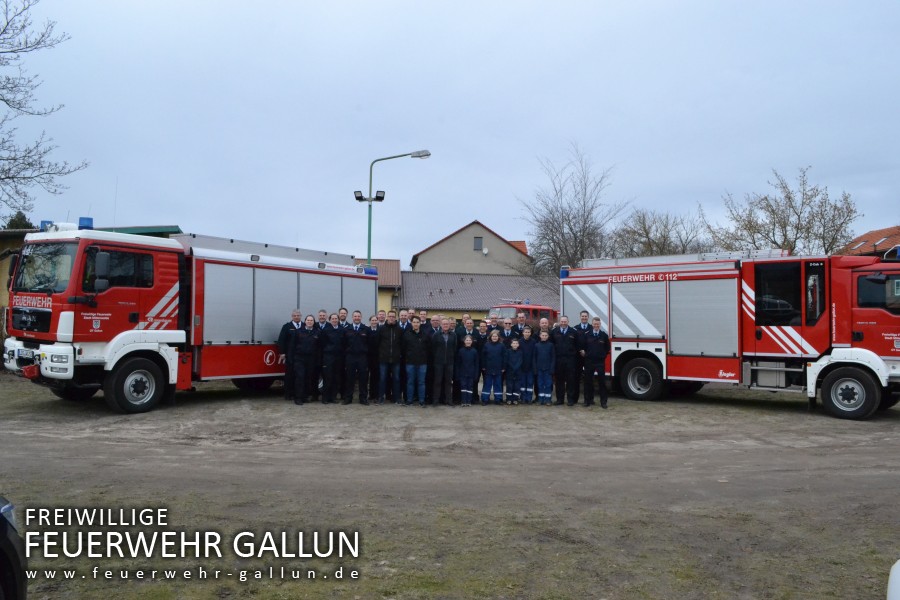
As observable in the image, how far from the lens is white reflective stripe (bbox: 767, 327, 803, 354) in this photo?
1316cm

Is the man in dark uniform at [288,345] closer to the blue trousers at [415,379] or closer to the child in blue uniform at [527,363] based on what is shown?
the blue trousers at [415,379]

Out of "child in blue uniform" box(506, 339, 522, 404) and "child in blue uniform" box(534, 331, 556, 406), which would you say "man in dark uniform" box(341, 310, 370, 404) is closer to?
"child in blue uniform" box(506, 339, 522, 404)

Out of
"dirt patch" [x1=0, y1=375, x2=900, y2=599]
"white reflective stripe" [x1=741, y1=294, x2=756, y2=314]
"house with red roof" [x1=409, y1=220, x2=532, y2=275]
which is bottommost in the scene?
"dirt patch" [x1=0, y1=375, x2=900, y2=599]

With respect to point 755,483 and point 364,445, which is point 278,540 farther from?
point 755,483

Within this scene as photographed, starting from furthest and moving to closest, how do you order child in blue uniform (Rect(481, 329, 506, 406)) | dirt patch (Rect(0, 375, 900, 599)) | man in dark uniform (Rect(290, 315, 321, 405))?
1. child in blue uniform (Rect(481, 329, 506, 406))
2. man in dark uniform (Rect(290, 315, 321, 405))
3. dirt patch (Rect(0, 375, 900, 599))

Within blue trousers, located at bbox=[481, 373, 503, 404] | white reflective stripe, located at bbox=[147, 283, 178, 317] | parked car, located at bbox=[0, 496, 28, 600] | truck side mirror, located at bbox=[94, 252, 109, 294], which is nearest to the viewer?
parked car, located at bbox=[0, 496, 28, 600]

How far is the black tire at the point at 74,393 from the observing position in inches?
500

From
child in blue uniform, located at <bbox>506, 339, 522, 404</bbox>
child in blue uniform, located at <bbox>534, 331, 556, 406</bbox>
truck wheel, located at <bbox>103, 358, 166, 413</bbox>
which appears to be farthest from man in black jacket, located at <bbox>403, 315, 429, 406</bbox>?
truck wheel, located at <bbox>103, 358, 166, 413</bbox>

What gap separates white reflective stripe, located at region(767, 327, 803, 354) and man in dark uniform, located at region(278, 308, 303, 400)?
377 inches

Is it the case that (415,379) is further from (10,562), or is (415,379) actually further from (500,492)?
(10,562)

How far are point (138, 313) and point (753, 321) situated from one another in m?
11.9

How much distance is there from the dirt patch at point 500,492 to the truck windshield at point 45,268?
227 centimetres

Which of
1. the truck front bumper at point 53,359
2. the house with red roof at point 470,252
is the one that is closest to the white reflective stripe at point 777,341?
the truck front bumper at point 53,359

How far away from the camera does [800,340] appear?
1311cm
